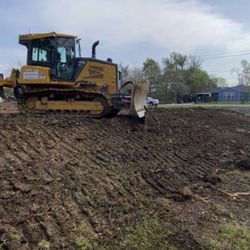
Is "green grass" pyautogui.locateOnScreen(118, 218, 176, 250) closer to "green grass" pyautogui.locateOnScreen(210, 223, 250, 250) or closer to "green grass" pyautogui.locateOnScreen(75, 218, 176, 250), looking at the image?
"green grass" pyautogui.locateOnScreen(75, 218, 176, 250)

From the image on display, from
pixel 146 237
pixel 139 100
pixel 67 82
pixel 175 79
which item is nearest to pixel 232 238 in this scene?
pixel 146 237

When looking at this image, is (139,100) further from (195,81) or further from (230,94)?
(230,94)

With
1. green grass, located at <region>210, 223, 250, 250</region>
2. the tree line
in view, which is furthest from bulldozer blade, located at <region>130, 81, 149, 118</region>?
the tree line

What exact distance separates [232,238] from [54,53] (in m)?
10.5

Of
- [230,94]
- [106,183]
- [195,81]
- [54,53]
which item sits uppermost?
[195,81]

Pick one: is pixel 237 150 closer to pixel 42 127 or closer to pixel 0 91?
pixel 42 127

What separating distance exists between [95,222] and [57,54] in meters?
9.98

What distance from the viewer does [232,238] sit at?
5609mm

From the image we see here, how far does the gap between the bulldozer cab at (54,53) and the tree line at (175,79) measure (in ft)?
164

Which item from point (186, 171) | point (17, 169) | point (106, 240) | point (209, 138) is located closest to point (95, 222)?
point (106, 240)

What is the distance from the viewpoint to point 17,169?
6.35 metres

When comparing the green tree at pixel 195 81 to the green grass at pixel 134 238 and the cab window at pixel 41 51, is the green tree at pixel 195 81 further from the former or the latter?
the green grass at pixel 134 238

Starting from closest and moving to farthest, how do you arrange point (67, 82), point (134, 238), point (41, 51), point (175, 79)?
point (134, 238)
point (67, 82)
point (41, 51)
point (175, 79)

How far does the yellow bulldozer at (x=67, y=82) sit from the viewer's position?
13961mm
